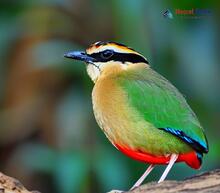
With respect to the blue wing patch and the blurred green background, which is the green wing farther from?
the blurred green background

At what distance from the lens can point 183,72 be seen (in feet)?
25.5

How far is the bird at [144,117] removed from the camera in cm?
499

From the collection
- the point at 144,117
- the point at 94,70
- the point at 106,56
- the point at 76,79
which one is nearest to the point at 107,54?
the point at 106,56

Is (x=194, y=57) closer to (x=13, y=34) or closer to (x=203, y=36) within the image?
(x=203, y=36)

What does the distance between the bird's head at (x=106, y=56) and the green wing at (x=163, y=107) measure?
0.12 metres

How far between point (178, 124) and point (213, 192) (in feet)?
1.44

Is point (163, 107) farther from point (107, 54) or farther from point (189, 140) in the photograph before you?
point (107, 54)

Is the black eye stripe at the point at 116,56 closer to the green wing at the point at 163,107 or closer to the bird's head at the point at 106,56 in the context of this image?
the bird's head at the point at 106,56

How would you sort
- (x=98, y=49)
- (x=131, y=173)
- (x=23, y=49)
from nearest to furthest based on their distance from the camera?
(x=98, y=49), (x=131, y=173), (x=23, y=49)

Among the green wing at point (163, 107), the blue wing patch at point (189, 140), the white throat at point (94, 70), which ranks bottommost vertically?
the blue wing patch at point (189, 140)

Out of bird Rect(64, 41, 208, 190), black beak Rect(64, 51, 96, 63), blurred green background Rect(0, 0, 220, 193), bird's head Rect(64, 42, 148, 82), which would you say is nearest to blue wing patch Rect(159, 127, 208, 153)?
bird Rect(64, 41, 208, 190)

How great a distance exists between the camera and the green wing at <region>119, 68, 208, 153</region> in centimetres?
498

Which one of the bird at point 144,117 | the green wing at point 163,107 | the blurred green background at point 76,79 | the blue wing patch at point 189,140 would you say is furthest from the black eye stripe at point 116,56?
the blurred green background at point 76,79

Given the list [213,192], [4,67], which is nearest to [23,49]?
[4,67]
